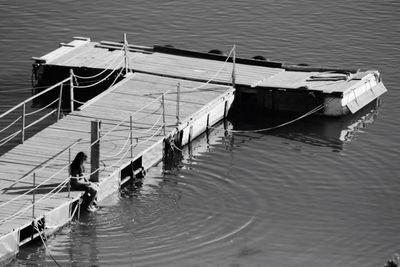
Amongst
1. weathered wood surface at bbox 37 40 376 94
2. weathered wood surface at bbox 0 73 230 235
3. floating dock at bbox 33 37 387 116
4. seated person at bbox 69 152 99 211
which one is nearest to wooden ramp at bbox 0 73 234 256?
weathered wood surface at bbox 0 73 230 235

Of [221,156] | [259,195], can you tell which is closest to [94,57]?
[221,156]

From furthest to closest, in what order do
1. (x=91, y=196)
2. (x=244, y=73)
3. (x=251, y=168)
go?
A: (x=244, y=73), (x=251, y=168), (x=91, y=196)

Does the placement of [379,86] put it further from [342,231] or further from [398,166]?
[342,231]

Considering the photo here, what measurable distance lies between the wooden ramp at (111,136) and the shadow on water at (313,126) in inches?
48.5

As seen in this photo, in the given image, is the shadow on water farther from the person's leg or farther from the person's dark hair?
the person's dark hair

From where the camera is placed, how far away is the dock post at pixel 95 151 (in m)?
36.3

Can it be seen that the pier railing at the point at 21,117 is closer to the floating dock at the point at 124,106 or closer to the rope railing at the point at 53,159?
the floating dock at the point at 124,106

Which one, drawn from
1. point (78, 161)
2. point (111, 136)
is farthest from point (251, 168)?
point (78, 161)

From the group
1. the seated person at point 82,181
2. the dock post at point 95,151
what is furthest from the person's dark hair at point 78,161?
the dock post at point 95,151

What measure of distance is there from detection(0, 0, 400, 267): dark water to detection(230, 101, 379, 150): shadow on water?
76 millimetres

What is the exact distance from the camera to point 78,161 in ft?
117

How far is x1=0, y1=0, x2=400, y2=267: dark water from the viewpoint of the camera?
3488cm

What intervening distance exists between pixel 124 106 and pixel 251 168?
5.32 meters

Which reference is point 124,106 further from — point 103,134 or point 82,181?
point 82,181
